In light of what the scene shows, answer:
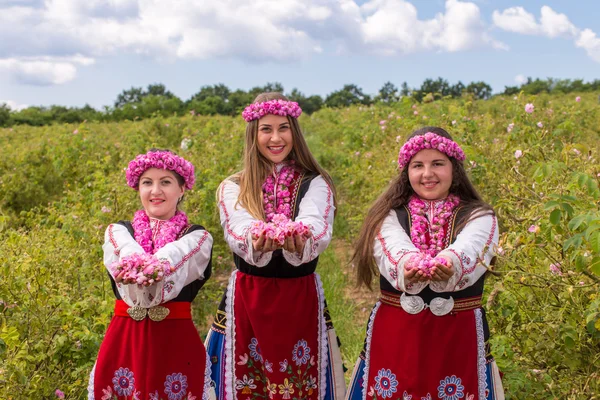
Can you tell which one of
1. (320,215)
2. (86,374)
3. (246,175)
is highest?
(246,175)

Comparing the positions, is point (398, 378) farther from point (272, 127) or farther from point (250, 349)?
point (272, 127)

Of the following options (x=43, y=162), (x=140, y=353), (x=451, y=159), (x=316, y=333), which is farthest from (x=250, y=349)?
(x=43, y=162)

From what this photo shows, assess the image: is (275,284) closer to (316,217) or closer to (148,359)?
(316,217)

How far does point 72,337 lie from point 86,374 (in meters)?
0.20

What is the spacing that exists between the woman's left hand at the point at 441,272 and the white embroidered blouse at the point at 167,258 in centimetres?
96

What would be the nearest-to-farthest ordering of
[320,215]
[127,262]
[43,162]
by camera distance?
[127,262]
[320,215]
[43,162]

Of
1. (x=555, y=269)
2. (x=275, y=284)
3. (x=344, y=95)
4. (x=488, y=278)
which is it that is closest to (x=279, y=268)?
(x=275, y=284)

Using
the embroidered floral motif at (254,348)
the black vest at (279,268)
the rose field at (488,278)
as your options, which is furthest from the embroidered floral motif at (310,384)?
the rose field at (488,278)

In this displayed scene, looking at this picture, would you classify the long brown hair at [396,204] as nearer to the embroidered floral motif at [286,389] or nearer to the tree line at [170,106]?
the embroidered floral motif at [286,389]

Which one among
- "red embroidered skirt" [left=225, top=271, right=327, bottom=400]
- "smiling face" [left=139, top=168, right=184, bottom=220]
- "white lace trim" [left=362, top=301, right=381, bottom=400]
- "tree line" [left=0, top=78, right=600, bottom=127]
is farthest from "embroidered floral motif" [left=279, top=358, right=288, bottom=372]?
"tree line" [left=0, top=78, right=600, bottom=127]

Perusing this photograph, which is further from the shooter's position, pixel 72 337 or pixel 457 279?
pixel 72 337

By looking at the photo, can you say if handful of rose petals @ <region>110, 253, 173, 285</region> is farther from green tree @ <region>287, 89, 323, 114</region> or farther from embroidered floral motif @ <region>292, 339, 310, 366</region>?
green tree @ <region>287, 89, 323, 114</region>

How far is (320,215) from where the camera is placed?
267 centimetres

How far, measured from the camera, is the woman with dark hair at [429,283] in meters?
2.37
